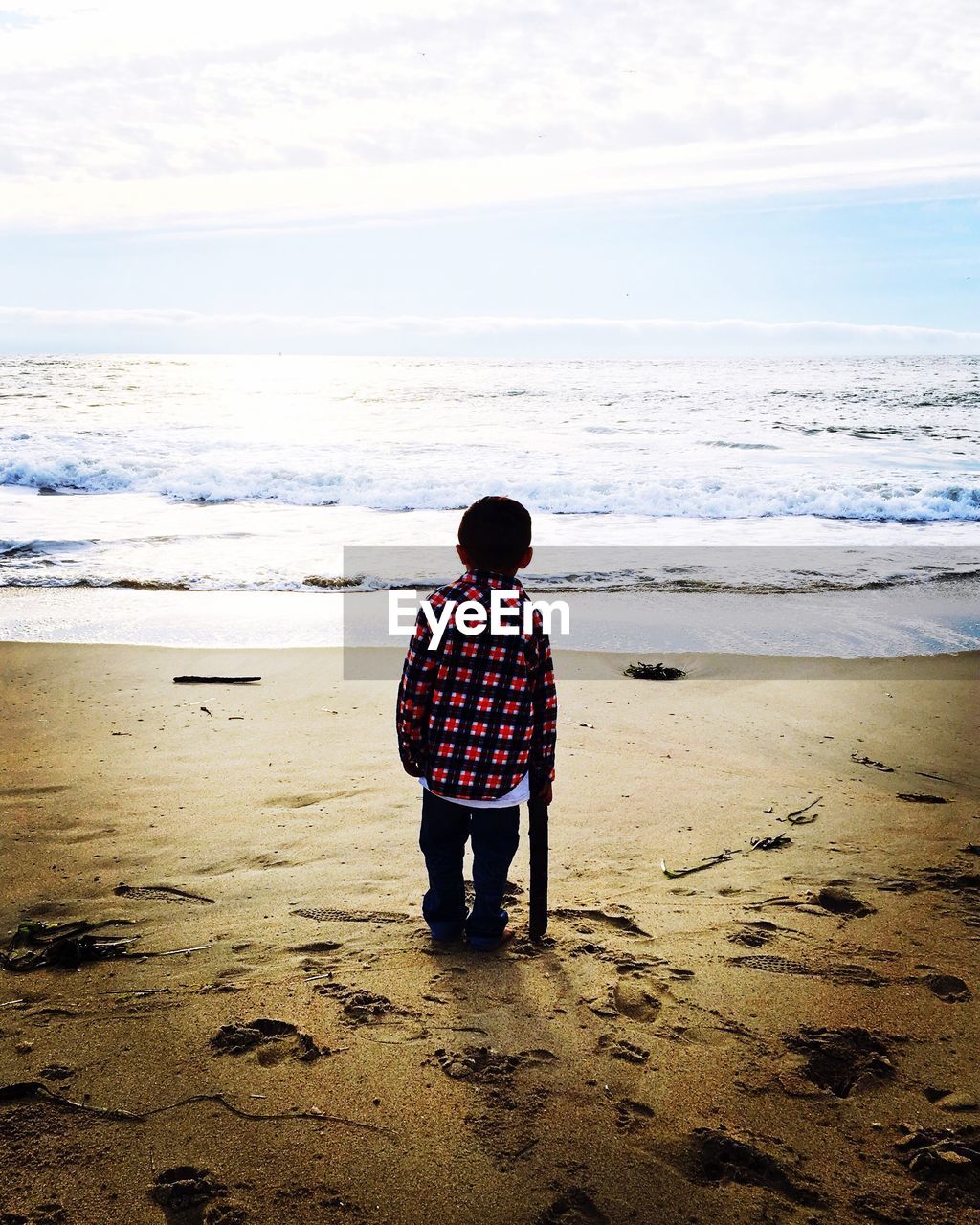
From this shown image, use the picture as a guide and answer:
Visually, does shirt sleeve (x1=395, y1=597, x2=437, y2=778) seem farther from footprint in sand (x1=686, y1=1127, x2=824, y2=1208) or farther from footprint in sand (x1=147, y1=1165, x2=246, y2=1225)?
footprint in sand (x1=686, y1=1127, x2=824, y2=1208)

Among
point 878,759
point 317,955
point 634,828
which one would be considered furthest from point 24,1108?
point 878,759

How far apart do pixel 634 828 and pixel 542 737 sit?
50.3 inches

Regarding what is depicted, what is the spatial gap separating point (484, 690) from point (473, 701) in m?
0.05

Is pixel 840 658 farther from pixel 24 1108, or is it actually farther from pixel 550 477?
pixel 550 477

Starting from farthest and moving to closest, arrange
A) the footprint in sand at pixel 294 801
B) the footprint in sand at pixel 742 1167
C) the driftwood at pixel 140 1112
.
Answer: the footprint in sand at pixel 294 801 < the driftwood at pixel 140 1112 < the footprint in sand at pixel 742 1167

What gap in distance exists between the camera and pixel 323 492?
1697 centimetres

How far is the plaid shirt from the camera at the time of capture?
274 centimetres

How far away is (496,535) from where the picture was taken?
2.74 metres

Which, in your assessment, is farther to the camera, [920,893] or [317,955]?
[920,893]

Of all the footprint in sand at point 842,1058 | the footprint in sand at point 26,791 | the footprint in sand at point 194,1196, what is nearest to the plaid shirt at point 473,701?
the footprint in sand at point 842,1058

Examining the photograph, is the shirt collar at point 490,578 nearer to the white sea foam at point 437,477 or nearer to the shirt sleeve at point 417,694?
the shirt sleeve at point 417,694

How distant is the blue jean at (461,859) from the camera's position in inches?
113

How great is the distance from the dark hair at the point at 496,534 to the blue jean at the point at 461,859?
76 cm

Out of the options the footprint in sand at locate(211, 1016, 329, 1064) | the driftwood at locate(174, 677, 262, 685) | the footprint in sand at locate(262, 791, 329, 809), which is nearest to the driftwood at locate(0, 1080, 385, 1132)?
the footprint in sand at locate(211, 1016, 329, 1064)
